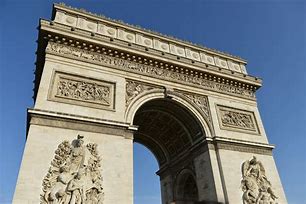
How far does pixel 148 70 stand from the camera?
43.4 ft

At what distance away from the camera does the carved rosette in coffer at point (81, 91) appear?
34.7 ft

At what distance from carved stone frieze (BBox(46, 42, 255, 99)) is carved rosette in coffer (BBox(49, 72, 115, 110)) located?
1062mm

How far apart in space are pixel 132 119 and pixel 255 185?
6.14 meters

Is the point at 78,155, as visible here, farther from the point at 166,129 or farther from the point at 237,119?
the point at 237,119

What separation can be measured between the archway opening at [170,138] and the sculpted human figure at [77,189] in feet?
17.2

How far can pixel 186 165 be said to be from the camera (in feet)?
46.3

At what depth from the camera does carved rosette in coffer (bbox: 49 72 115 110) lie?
416 inches

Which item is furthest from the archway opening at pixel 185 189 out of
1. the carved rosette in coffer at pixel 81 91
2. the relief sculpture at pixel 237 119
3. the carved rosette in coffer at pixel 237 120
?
the carved rosette in coffer at pixel 81 91

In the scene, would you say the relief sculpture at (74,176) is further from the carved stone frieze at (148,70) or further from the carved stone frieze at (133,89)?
the carved stone frieze at (148,70)

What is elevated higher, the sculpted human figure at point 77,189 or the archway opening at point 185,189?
the archway opening at point 185,189

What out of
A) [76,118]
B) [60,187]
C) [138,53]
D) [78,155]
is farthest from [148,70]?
[60,187]

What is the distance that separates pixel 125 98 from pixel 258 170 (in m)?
6.88

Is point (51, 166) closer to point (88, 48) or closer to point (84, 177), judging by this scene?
point (84, 177)

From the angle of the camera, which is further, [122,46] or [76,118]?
[122,46]
